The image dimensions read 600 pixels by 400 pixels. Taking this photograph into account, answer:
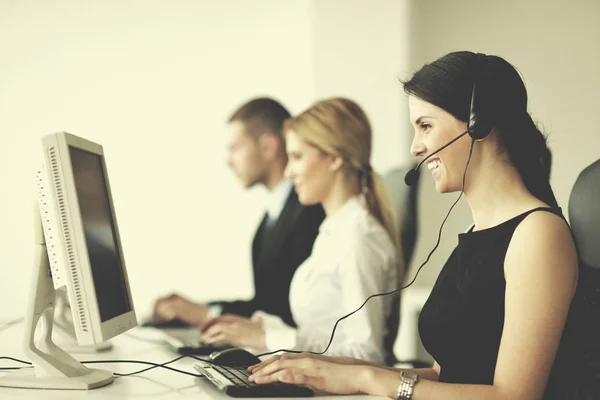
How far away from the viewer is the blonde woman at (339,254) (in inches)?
71.1

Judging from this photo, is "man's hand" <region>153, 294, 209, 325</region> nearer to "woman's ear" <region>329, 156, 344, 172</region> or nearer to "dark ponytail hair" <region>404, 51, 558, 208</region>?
"woman's ear" <region>329, 156, 344, 172</region>

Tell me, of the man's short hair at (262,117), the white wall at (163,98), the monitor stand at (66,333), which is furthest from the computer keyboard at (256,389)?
the white wall at (163,98)

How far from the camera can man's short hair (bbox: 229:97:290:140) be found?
3.03 metres

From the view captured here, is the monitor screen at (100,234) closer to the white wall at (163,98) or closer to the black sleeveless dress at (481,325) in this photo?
the black sleeveless dress at (481,325)

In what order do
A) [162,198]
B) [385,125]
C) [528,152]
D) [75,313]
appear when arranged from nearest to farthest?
1. [75,313]
2. [528,152]
3. [385,125]
4. [162,198]

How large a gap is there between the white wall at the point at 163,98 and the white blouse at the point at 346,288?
5.54 ft

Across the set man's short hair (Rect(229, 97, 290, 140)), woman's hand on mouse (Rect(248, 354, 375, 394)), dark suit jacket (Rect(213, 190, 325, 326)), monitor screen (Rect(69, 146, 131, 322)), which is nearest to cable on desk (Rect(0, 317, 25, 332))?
dark suit jacket (Rect(213, 190, 325, 326))

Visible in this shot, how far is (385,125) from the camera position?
3408 millimetres

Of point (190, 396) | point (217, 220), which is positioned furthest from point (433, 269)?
point (190, 396)

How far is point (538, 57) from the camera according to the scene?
305cm

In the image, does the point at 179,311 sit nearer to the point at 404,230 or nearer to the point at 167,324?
the point at 167,324

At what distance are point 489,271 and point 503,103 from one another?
0.97 feet

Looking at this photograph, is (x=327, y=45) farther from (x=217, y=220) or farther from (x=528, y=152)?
(x=528, y=152)

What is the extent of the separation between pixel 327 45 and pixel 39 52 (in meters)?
1.58
